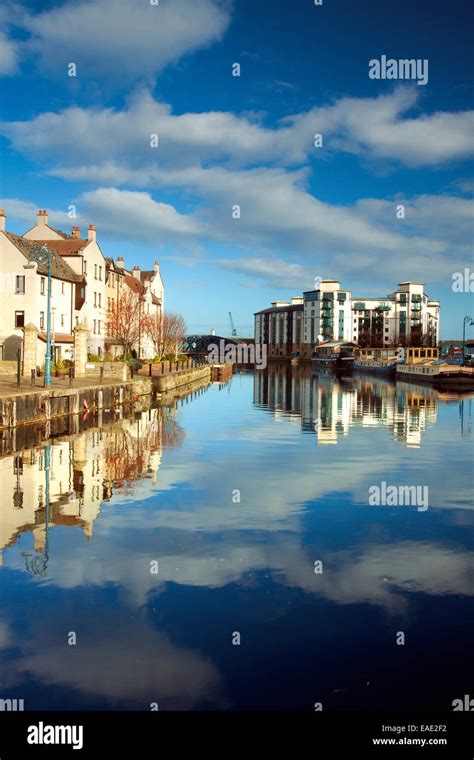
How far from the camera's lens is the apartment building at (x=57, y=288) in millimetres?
51844

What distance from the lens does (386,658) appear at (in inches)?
317

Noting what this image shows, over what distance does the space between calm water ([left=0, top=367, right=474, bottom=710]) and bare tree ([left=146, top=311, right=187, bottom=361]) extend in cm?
6216

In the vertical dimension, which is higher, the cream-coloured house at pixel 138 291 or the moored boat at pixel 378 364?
the cream-coloured house at pixel 138 291

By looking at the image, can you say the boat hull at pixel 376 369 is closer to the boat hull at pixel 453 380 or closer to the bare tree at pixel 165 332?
the boat hull at pixel 453 380

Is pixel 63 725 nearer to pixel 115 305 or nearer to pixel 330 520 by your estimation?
pixel 330 520

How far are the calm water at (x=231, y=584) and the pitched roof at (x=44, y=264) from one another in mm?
33349

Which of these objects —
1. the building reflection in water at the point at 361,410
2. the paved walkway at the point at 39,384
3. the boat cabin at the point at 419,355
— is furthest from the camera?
the boat cabin at the point at 419,355

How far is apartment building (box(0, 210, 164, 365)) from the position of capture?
2041 inches

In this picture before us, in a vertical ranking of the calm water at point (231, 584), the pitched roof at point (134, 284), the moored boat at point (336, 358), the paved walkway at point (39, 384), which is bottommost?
the calm water at point (231, 584)

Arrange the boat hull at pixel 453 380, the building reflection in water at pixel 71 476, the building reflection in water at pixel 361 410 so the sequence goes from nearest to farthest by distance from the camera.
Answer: the building reflection in water at pixel 71 476
the building reflection in water at pixel 361 410
the boat hull at pixel 453 380

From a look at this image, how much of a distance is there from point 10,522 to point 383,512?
8.13 m

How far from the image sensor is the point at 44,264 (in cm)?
5178

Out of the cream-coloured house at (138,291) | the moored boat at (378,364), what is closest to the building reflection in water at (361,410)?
the cream-coloured house at (138,291)

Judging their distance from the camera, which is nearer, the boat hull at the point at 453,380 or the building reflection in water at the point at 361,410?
the building reflection in water at the point at 361,410
